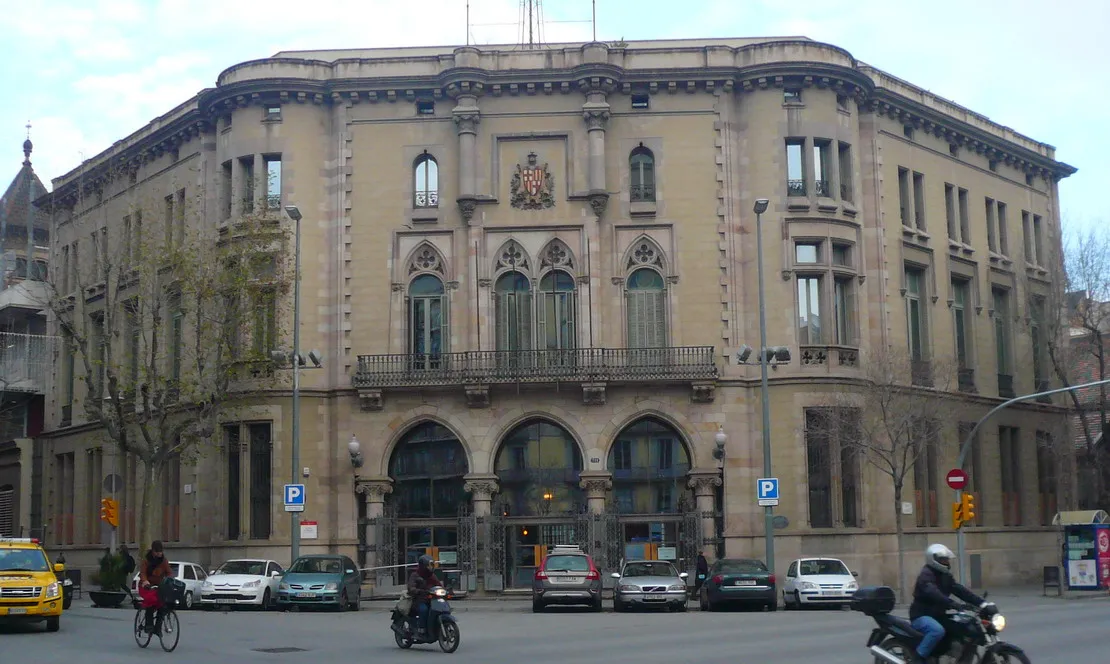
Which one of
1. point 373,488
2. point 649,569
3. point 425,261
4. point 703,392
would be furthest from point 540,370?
point 649,569

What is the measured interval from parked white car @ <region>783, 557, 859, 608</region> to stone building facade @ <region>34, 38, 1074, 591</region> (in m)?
5.41

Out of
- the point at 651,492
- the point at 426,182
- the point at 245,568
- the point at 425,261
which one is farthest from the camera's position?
the point at 426,182

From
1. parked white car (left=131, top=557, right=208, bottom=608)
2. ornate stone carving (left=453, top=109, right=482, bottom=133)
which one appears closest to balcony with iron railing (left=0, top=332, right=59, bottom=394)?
parked white car (left=131, top=557, right=208, bottom=608)

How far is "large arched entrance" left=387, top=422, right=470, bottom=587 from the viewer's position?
41.2 metres

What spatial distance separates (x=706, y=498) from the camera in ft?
133

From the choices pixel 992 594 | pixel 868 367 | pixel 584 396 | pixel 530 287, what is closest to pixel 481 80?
pixel 530 287

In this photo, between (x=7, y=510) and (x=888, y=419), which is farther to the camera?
(x=7, y=510)

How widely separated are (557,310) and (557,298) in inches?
14.5

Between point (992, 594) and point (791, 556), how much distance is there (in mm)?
6272

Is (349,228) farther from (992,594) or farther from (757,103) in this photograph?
(992,594)

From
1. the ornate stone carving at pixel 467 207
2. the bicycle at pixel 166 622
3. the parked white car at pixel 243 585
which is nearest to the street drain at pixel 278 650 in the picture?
the bicycle at pixel 166 622

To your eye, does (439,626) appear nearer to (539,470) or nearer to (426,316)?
(539,470)

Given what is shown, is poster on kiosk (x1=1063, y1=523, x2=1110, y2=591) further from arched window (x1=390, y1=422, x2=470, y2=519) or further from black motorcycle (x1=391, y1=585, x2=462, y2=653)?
black motorcycle (x1=391, y1=585, x2=462, y2=653)

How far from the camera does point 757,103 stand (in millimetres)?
42406
